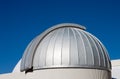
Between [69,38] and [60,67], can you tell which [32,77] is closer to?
[60,67]

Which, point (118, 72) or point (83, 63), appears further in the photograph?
point (118, 72)

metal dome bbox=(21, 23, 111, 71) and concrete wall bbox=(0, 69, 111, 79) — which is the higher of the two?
metal dome bbox=(21, 23, 111, 71)

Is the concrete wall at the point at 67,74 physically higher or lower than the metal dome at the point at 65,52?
lower

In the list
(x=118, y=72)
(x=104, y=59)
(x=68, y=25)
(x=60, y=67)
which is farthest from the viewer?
(x=118, y=72)

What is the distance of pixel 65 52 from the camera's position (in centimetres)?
1135

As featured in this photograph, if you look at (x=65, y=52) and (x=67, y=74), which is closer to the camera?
(x=67, y=74)

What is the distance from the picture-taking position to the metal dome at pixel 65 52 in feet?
37.0

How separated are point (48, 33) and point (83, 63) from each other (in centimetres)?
235

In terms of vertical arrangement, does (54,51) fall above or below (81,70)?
above

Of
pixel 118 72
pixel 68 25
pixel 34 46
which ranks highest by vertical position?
pixel 68 25

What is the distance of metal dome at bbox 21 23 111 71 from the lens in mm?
11289

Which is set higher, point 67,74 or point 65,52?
point 65,52

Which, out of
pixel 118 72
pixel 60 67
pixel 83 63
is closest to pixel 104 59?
pixel 83 63

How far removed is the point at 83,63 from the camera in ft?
37.1
